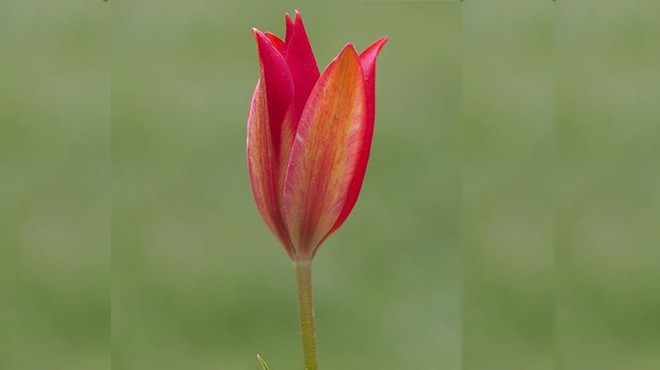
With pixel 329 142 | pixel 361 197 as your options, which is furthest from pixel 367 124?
pixel 361 197

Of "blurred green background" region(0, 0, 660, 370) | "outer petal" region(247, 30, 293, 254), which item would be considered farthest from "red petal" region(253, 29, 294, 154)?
"blurred green background" region(0, 0, 660, 370)

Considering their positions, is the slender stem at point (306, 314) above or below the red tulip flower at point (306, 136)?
below

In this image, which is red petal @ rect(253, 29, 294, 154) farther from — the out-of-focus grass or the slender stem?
the out-of-focus grass

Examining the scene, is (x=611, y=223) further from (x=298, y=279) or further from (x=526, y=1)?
(x=298, y=279)

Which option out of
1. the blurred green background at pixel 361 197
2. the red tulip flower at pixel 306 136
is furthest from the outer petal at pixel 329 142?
the blurred green background at pixel 361 197

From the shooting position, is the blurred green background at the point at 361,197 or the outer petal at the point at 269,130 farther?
the blurred green background at the point at 361,197

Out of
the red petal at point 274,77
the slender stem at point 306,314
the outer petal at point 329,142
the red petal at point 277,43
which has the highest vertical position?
the red petal at point 277,43

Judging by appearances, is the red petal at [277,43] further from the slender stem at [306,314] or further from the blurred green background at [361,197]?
the blurred green background at [361,197]

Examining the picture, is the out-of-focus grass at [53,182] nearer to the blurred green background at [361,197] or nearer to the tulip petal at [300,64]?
the blurred green background at [361,197]
